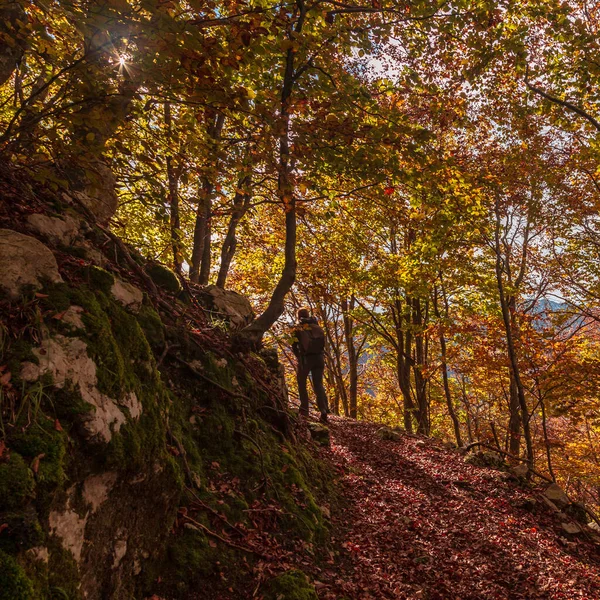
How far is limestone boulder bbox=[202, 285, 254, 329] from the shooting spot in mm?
8117

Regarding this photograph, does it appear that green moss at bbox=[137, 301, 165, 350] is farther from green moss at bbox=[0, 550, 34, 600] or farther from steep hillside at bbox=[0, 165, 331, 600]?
green moss at bbox=[0, 550, 34, 600]

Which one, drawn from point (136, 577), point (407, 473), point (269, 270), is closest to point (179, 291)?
point (136, 577)

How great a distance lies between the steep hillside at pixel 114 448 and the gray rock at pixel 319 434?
3505 mm

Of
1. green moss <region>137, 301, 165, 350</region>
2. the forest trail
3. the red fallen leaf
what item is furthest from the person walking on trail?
the red fallen leaf

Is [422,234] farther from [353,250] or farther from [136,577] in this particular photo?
[136,577]

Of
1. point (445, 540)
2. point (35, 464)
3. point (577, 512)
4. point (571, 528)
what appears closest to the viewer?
point (35, 464)

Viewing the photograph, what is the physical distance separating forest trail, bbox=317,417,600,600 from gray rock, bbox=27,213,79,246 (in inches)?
181

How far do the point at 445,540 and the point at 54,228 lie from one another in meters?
7.15

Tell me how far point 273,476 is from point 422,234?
9.03 m

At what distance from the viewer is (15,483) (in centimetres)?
194

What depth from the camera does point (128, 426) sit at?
300 cm

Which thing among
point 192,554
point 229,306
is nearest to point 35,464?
point 192,554

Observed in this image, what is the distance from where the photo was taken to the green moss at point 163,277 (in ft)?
21.8

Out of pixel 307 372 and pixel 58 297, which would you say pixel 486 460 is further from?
pixel 58 297
